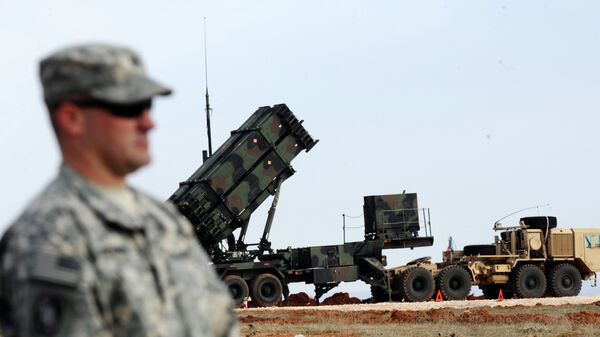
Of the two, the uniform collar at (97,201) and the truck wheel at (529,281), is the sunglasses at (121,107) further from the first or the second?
the truck wheel at (529,281)

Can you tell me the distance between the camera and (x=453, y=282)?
3372 centimetres

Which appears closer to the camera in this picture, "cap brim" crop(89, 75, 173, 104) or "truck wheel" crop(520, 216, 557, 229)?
"cap brim" crop(89, 75, 173, 104)

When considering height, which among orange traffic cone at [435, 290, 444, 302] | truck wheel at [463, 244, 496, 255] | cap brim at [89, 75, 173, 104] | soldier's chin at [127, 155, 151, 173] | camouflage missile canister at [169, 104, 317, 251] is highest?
camouflage missile canister at [169, 104, 317, 251]

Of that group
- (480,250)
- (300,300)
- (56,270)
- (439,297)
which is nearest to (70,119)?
(56,270)

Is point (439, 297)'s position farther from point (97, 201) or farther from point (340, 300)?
point (97, 201)

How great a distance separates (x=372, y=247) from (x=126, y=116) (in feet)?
104

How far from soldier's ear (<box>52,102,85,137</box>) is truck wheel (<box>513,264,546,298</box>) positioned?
32277mm

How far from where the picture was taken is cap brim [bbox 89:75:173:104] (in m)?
2.79

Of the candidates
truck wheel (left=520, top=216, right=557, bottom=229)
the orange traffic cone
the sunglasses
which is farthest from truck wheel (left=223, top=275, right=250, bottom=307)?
the sunglasses

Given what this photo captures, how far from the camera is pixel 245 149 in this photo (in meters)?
30.6

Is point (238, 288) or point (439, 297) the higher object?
point (238, 288)

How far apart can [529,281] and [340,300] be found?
208 inches

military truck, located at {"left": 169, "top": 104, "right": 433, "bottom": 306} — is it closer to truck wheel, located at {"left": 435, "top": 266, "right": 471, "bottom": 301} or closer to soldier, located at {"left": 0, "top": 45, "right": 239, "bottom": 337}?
truck wheel, located at {"left": 435, "top": 266, "right": 471, "bottom": 301}

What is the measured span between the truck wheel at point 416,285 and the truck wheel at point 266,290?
11.0 ft
